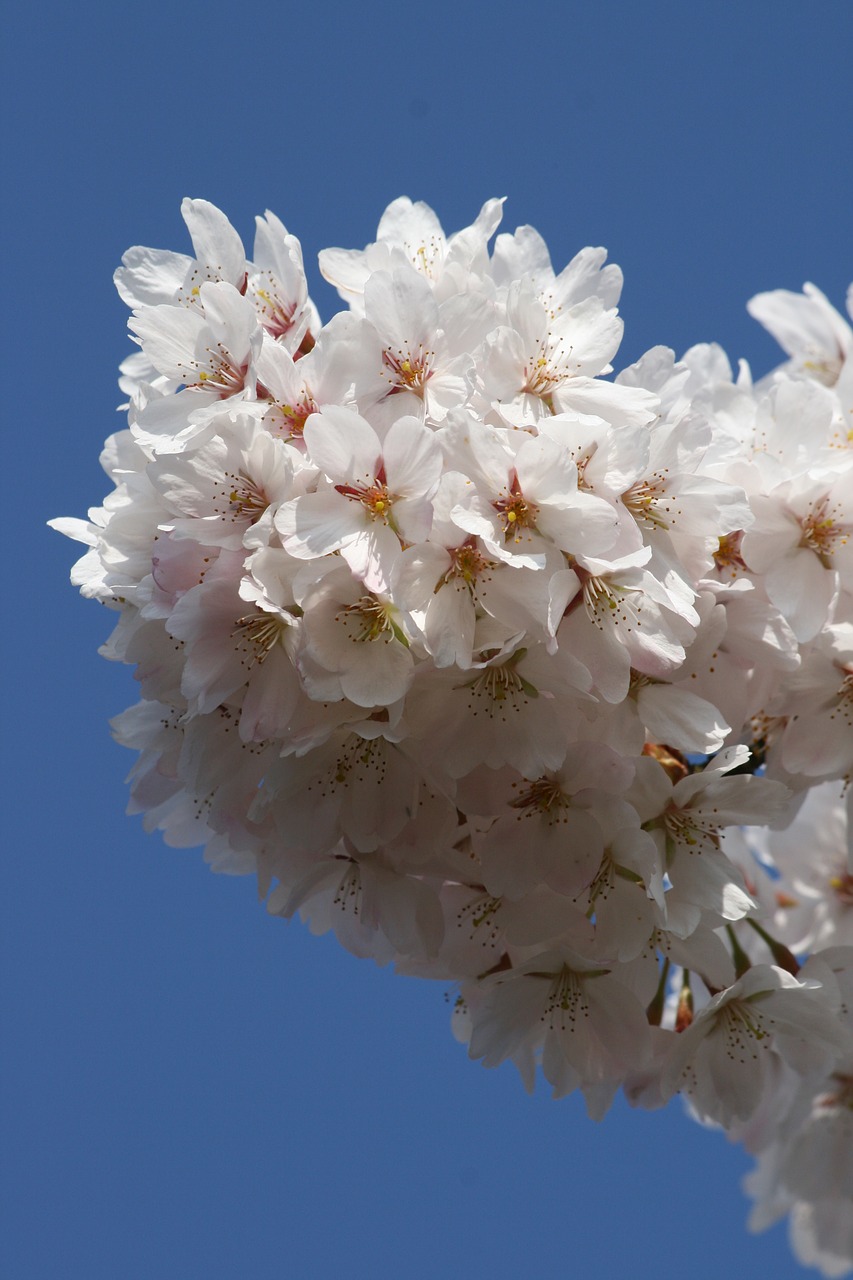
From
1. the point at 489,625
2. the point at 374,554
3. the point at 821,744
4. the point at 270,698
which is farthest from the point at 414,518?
the point at 821,744

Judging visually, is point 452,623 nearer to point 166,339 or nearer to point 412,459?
point 412,459

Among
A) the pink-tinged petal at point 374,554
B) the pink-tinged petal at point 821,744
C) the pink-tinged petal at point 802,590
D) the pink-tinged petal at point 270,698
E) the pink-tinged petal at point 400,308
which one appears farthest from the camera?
the pink-tinged petal at point 821,744

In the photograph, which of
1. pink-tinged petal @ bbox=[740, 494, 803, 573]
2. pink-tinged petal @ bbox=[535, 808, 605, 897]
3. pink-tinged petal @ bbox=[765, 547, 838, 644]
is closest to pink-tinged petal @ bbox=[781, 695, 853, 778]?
pink-tinged petal @ bbox=[765, 547, 838, 644]

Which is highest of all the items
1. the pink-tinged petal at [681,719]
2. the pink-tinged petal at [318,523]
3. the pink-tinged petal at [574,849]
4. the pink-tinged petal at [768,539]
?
the pink-tinged petal at [318,523]

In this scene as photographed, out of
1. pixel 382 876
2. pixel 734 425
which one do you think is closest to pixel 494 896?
pixel 382 876

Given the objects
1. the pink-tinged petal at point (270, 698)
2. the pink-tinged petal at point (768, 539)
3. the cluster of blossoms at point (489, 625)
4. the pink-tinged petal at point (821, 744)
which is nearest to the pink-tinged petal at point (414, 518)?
the cluster of blossoms at point (489, 625)

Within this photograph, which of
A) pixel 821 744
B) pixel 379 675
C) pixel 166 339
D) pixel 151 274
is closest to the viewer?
pixel 379 675

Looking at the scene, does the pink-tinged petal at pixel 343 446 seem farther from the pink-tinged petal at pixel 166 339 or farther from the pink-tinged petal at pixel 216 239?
the pink-tinged petal at pixel 216 239

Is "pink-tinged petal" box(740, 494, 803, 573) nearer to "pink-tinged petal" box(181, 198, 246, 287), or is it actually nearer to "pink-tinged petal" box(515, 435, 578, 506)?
"pink-tinged petal" box(515, 435, 578, 506)

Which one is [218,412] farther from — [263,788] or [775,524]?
[775,524]
